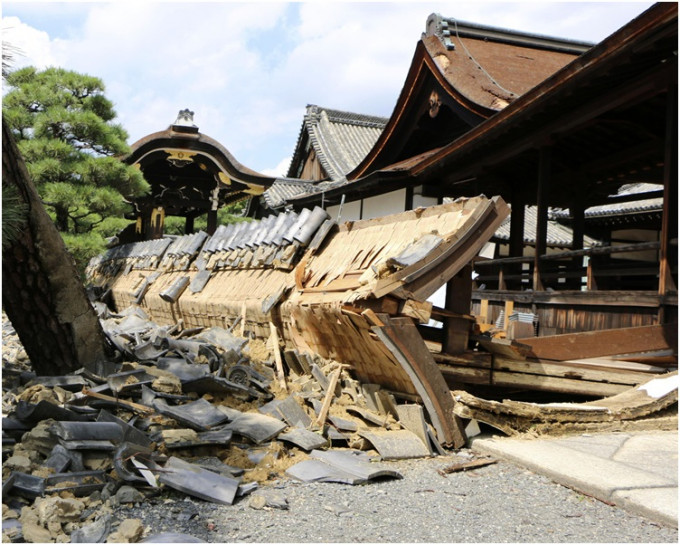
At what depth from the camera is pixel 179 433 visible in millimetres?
3760

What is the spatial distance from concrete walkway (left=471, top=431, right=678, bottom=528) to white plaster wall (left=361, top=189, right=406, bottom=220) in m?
7.42

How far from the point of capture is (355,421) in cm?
446

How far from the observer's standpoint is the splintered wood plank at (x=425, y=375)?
13.3 feet

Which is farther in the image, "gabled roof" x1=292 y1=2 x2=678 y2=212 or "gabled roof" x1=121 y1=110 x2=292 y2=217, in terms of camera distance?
"gabled roof" x1=121 y1=110 x2=292 y2=217

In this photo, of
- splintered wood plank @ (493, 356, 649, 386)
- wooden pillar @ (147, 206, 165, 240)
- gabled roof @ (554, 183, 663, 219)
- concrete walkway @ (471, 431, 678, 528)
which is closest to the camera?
concrete walkway @ (471, 431, 678, 528)

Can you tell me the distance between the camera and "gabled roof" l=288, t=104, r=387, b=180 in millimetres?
20641

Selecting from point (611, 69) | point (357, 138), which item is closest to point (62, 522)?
point (611, 69)

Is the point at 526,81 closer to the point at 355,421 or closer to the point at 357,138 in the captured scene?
the point at 355,421

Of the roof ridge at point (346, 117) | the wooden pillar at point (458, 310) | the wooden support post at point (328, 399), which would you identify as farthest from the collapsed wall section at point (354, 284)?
the roof ridge at point (346, 117)

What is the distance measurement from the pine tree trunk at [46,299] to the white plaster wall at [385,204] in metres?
7.00

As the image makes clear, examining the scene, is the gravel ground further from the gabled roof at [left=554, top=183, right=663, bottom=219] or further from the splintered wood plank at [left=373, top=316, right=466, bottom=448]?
the gabled roof at [left=554, top=183, right=663, bottom=219]

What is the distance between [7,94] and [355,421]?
12412 millimetres

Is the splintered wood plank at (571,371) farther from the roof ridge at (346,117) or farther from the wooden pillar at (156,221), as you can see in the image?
the roof ridge at (346,117)

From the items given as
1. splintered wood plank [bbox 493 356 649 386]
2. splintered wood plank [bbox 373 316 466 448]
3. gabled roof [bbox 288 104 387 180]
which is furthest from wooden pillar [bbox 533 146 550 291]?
gabled roof [bbox 288 104 387 180]
